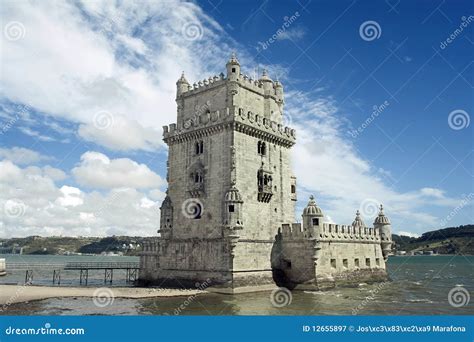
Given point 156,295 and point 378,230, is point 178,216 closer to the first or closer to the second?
point 156,295

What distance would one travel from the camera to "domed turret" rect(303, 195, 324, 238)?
38.6m

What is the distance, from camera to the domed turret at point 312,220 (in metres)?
38.6

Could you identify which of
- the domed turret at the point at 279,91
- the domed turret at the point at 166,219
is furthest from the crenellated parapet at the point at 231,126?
the domed turret at the point at 166,219

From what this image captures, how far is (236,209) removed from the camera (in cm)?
3600

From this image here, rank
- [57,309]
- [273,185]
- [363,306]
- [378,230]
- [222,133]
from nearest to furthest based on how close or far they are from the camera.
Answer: [57,309] < [363,306] < [222,133] < [273,185] < [378,230]

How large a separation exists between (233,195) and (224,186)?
5.51ft

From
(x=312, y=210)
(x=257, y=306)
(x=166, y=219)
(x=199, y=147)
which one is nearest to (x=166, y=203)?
(x=166, y=219)

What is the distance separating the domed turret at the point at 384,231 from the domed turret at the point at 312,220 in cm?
1638

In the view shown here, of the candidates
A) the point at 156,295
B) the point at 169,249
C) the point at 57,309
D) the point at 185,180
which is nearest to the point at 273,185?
the point at 185,180

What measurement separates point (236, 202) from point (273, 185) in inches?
253

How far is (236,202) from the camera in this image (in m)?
36.2

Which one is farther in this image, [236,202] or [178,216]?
[178,216]

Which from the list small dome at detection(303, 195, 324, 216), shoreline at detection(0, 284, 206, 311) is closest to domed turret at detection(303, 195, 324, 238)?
small dome at detection(303, 195, 324, 216)

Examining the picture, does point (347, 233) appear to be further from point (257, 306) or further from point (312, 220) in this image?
point (257, 306)
